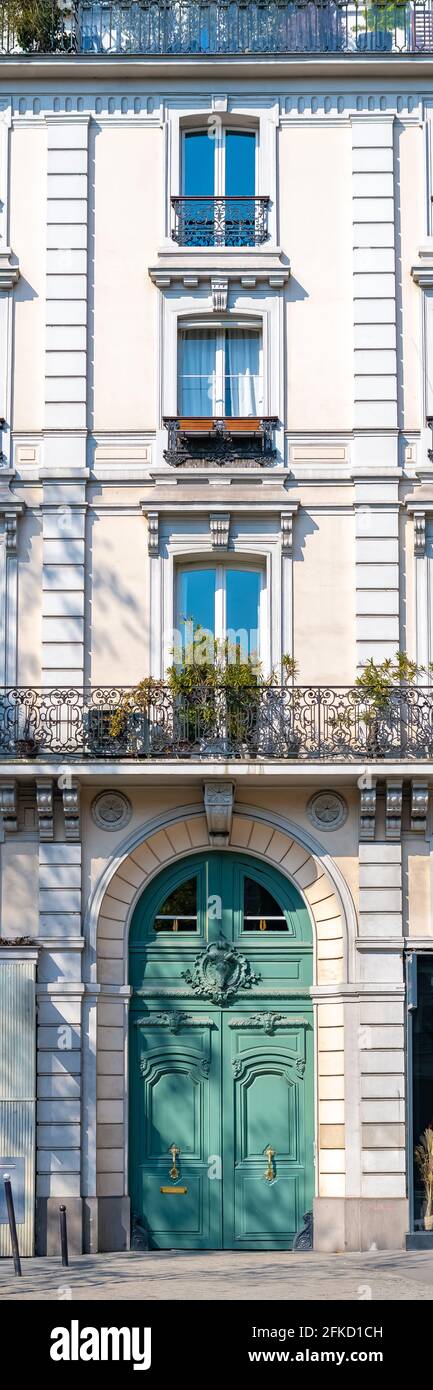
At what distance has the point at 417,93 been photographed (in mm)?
24062

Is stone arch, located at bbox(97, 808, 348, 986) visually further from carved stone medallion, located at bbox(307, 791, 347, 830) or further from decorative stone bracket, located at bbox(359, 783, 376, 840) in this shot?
decorative stone bracket, located at bbox(359, 783, 376, 840)

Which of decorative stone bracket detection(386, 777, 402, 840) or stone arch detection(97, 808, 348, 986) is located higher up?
decorative stone bracket detection(386, 777, 402, 840)

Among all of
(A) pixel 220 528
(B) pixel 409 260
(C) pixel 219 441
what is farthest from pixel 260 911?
(B) pixel 409 260

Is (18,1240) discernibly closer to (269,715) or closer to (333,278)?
(269,715)

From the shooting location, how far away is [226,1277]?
63.5 feet

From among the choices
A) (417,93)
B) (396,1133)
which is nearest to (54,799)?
(396,1133)

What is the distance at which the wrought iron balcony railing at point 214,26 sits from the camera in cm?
2422

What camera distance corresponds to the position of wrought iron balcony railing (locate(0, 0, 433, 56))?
24219mm

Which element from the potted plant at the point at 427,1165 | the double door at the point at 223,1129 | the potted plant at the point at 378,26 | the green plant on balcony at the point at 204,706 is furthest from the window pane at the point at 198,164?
the potted plant at the point at 427,1165

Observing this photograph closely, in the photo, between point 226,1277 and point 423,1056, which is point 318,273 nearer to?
point 423,1056

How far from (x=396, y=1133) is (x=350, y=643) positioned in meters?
5.83

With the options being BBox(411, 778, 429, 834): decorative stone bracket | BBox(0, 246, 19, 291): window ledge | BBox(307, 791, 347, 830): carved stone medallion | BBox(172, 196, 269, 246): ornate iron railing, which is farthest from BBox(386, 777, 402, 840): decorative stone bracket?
BBox(0, 246, 19, 291): window ledge

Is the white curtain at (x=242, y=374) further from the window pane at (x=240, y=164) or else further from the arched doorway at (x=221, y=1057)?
the arched doorway at (x=221, y=1057)

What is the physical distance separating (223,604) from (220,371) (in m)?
3.00
